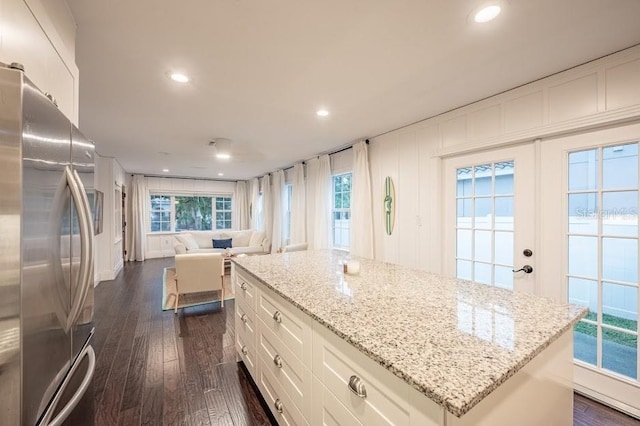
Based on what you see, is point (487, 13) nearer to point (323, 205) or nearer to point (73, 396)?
point (73, 396)

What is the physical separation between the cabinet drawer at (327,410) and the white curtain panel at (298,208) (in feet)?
14.7

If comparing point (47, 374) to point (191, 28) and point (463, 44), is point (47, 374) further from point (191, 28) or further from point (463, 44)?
point (463, 44)

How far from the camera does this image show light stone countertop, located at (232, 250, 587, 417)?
2.41 feet

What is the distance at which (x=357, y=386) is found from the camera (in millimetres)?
936

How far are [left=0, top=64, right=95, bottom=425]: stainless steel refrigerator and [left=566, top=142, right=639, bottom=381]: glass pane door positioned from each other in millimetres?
3136

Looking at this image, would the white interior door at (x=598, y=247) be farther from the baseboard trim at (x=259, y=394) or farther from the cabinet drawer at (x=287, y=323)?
the baseboard trim at (x=259, y=394)

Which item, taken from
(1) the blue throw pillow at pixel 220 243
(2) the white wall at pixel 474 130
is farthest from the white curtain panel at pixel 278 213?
(2) the white wall at pixel 474 130

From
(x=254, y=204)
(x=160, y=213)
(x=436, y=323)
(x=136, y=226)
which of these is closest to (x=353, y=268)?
(x=436, y=323)

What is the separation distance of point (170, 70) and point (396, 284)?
2.31 metres

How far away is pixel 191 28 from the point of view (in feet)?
5.30

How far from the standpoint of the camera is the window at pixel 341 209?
4824mm

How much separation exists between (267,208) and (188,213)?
3.31 m

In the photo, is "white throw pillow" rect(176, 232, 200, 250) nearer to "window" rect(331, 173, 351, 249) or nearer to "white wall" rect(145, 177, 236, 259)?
"white wall" rect(145, 177, 236, 259)

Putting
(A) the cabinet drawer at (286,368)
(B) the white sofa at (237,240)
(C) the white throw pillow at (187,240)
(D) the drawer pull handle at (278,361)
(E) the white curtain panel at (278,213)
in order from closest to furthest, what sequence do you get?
(A) the cabinet drawer at (286,368) → (D) the drawer pull handle at (278,361) → (C) the white throw pillow at (187,240) → (E) the white curtain panel at (278,213) → (B) the white sofa at (237,240)
